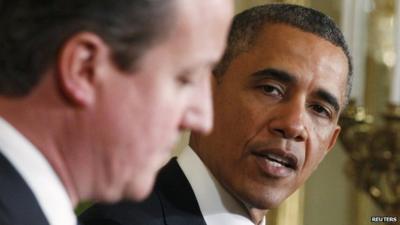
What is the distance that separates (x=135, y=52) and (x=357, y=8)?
1.54 metres

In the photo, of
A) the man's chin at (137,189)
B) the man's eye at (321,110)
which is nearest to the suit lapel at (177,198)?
the man's eye at (321,110)

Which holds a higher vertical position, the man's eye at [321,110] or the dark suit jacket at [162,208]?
the man's eye at [321,110]

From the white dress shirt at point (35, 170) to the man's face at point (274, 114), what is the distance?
58cm

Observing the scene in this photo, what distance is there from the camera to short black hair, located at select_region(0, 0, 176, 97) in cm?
70

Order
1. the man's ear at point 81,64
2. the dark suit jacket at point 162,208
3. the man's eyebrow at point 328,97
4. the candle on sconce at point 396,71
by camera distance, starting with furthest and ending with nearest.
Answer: the candle on sconce at point 396,71 < the man's eyebrow at point 328,97 < the dark suit jacket at point 162,208 < the man's ear at point 81,64

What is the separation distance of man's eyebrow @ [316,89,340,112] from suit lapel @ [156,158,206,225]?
0.23m

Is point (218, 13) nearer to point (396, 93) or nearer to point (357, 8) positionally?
point (396, 93)

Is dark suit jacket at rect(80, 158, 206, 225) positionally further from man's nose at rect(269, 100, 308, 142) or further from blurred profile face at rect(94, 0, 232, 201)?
blurred profile face at rect(94, 0, 232, 201)

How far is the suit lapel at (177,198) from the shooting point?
4.11ft

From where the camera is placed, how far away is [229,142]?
1.32 meters

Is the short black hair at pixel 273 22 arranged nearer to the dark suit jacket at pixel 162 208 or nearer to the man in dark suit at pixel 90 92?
the dark suit jacket at pixel 162 208

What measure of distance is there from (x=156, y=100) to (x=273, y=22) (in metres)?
0.68

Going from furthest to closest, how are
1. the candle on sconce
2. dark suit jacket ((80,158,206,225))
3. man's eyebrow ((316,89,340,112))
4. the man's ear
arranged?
1. the candle on sconce
2. man's eyebrow ((316,89,340,112))
3. dark suit jacket ((80,158,206,225))
4. the man's ear

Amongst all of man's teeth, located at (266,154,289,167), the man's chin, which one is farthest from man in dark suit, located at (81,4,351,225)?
the man's chin
